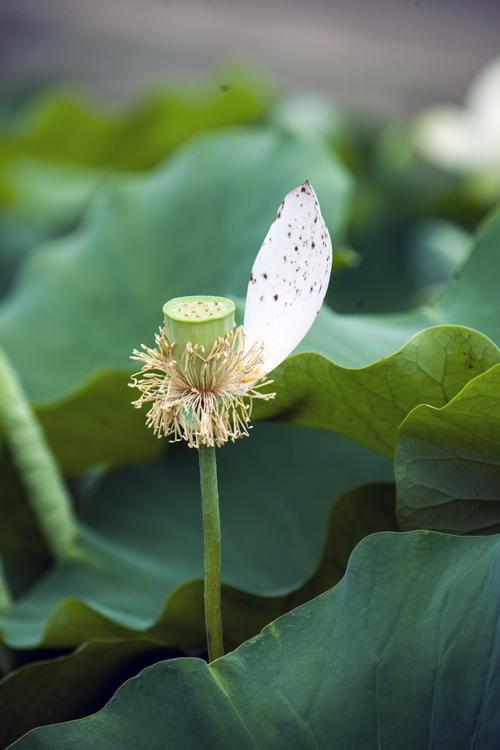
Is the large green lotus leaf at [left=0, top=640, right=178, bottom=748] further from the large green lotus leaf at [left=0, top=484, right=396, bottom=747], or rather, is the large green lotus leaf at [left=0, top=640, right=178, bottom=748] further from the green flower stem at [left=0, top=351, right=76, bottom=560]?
the green flower stem at [left=0, top=351, right=76, bottom=560]

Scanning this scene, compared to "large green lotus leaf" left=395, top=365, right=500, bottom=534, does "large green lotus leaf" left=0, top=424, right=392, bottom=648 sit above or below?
below

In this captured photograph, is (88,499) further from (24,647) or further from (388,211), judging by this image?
(388,211)

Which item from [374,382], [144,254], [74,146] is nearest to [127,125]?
[74,146]

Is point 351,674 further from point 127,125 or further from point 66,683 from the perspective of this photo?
point 127,125

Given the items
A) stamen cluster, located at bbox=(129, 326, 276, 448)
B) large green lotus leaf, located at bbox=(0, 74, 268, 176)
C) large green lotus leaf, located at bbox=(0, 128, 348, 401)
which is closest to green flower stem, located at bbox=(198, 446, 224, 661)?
stamen cluster, located at bbox=(129, 326, 276, 448)

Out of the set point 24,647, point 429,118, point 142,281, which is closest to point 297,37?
point 429,118

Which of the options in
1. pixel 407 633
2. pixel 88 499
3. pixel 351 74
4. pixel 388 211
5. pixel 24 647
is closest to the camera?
pixel 407 633

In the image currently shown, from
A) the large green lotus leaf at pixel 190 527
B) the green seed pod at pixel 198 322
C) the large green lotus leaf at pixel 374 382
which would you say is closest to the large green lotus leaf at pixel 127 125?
the large green lotus leaf at pixel 190 527
